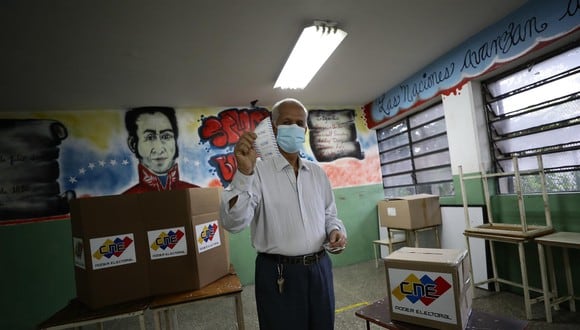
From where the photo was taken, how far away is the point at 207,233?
5.90ft

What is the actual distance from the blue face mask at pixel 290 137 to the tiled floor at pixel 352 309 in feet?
4.29

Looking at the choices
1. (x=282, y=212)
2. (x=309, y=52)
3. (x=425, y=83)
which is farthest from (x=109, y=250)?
(x=425, y=83)

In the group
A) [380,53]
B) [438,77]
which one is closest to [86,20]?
[380,53]

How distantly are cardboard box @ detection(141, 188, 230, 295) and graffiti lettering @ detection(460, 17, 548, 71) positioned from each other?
9.64 feet

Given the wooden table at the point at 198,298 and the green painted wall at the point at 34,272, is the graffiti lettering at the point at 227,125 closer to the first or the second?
the green painted wall at the point at 34,272

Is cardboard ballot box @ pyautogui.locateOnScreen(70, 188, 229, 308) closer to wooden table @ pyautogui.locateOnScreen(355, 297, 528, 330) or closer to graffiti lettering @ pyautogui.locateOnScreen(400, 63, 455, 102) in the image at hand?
wooden table @ pyautogui.locateOnScreen(355, 297, 528, 330)

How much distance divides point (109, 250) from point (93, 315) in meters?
0.32

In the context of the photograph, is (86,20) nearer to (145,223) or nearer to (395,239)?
(145,223)

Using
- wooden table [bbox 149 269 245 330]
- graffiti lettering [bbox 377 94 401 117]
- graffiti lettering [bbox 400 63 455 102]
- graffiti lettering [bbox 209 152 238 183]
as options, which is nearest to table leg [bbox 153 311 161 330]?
wooden table [bbox 149 269 245 330]

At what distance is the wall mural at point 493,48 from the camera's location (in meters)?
2.22

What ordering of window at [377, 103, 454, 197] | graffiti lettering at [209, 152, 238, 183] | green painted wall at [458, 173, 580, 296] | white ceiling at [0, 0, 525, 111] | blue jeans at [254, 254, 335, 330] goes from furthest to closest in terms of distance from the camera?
graffiti lettering at [209, 152, 238, 183], window at [377, 103, 454, 197], green painted wall at [458, 173, 580, 296], white ceiling at [0, 0, 525, 111], blue jeans at [254, 254, 335, 330]

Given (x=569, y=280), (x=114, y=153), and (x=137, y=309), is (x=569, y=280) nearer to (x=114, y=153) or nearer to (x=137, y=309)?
(x=137, y=309)

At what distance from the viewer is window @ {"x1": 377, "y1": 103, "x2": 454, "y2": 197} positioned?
146 inches

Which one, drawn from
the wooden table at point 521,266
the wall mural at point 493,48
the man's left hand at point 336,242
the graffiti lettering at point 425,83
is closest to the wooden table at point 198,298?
the man's left hand at point 336,242
